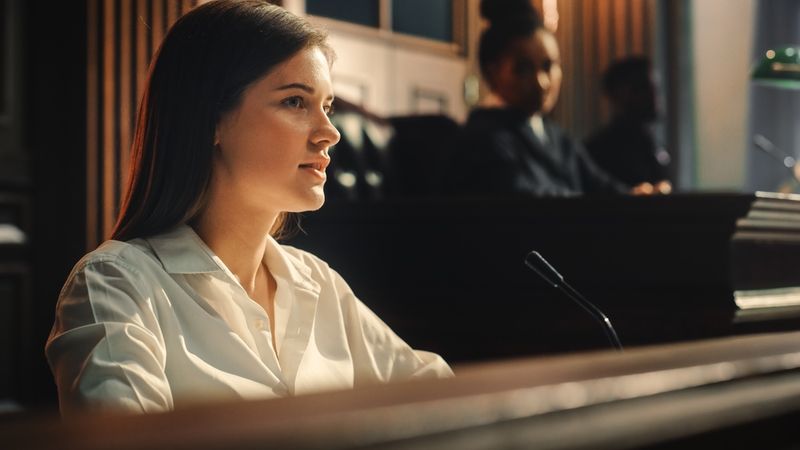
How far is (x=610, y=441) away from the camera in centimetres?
49

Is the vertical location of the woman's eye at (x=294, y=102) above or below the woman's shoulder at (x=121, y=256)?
above

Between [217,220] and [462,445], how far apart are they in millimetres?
1070

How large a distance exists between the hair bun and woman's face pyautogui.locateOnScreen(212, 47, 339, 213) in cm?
220

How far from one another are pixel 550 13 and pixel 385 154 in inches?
122

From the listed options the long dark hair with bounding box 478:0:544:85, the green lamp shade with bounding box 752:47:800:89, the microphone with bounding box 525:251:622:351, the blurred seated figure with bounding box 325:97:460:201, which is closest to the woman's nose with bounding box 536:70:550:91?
the long dark hair with bounding box 478:0:544:85

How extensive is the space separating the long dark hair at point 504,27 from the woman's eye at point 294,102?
2.10 m

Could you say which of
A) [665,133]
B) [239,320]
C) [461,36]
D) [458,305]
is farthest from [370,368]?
[665,133]

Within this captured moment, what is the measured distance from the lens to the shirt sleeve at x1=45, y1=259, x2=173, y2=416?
3.54ft

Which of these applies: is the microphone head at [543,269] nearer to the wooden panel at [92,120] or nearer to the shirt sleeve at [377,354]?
the shirt sleeve at [377,354]

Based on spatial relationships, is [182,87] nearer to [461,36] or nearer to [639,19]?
[461,36]

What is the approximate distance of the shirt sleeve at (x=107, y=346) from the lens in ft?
3.54

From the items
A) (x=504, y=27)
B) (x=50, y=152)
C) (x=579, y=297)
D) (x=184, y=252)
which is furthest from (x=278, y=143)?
(x=504, y=27)

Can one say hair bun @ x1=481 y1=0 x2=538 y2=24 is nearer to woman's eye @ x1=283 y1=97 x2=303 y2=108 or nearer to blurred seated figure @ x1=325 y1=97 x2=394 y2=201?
blurred seated figure @ x1=325 y1=97 x2=394 y2=201

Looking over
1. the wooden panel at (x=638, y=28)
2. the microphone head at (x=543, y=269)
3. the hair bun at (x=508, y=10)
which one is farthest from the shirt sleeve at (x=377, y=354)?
the wooden panel at (x=638, y=28)
